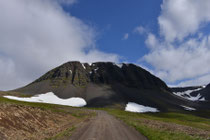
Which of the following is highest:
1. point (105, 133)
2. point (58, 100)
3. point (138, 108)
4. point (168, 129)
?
point (58, 100)

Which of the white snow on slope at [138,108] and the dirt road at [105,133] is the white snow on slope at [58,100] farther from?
the dirt road at [105,133]

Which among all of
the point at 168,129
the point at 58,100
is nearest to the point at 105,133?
the point at 168,129

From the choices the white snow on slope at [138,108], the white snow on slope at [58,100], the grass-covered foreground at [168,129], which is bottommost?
the grass-covered foreground at [168,129]

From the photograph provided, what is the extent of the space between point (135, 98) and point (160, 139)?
183755 millimetres

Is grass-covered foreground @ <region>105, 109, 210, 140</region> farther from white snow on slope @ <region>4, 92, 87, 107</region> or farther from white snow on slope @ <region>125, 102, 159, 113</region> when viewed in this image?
white snow on slope @ <region>4, 92, 87, 107</region>

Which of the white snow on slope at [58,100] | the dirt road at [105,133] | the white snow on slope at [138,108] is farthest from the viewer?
the white snow on slope at [58,100]

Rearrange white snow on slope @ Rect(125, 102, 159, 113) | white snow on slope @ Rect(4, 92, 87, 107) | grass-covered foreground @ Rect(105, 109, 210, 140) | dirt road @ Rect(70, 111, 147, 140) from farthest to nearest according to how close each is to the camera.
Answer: white snow on slope @ Rect(4, 92, 87, 107), white snow on slope @ Rect(125, 102, 159, 113), grass-covered foreground @ Rect(105, 109, 210, 140), dirt road @ Rect(70, 111, 147, 140)

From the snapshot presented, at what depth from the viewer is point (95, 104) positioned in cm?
17112

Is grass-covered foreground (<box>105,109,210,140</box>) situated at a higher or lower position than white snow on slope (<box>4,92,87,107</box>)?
lower

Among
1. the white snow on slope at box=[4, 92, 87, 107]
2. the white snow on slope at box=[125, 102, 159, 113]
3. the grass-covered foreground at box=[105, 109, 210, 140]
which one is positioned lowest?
the grass-covered foreground at box=[105, 109, 210, 140]

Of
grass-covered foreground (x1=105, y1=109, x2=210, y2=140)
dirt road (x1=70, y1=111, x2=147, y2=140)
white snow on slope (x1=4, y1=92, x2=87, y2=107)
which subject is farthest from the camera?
white snow on slope (x1=4, y1=92, x2=87, y2=107)

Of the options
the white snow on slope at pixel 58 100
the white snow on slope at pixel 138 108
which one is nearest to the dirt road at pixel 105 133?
the white snow on slope at pixel 138 108

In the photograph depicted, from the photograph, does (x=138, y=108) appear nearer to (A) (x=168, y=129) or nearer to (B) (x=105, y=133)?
(A) (x=168, y=129)

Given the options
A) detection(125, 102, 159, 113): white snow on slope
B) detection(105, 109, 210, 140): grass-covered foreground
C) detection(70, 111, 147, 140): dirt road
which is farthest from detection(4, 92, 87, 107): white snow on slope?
detection(70, 111, 147, 140): dirt road
